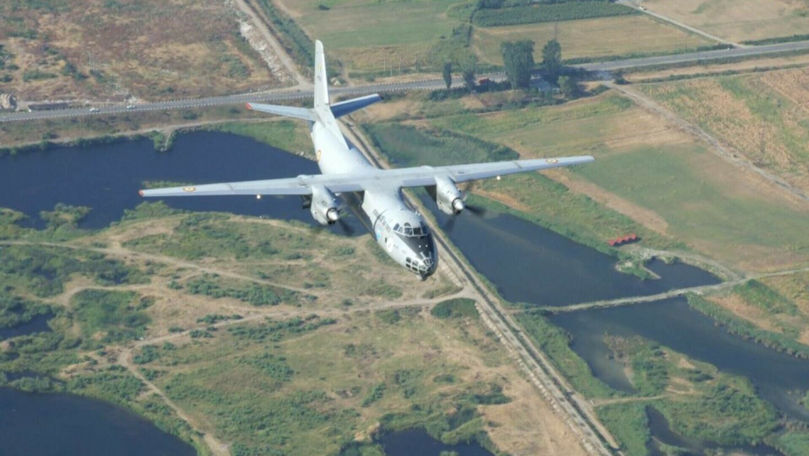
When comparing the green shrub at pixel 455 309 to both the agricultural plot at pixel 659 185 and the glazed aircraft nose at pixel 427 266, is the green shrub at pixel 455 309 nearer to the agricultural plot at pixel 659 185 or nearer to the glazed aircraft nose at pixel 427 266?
the agricultural plot at pixel 659 185

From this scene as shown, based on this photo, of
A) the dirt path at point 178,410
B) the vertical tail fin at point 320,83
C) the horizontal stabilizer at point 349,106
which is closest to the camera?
the dirt path at point 178,410

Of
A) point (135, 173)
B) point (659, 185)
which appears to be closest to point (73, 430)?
point (135, 173)

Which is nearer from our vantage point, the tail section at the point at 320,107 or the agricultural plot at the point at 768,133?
the tail section at the point at 320,107

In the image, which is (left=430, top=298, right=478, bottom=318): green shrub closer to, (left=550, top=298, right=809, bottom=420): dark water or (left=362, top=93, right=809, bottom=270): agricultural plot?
(left=550, top=298, right=809, bottom=420): dark water

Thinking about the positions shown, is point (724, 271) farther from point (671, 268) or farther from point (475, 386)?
point (475, 386)

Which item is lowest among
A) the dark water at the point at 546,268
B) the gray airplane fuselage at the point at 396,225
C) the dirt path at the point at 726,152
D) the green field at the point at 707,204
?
the dark water at the point at 546,268

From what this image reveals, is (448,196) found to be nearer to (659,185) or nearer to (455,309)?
(455,309)

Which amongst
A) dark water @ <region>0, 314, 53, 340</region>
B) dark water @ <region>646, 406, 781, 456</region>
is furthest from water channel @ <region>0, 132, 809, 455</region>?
dark water @ <region>0, 314, 53, 340</region>

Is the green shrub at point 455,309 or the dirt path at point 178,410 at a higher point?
the green shrub at point 455,309

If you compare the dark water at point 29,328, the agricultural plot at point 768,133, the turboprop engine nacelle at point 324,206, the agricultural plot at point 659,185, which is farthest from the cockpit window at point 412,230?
the agricultural plot at point 768,133
